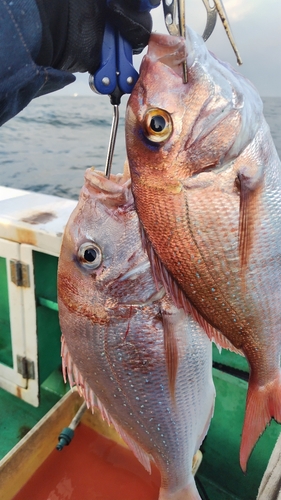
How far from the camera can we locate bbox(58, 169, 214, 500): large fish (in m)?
1.26

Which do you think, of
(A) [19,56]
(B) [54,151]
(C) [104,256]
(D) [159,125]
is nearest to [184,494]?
(C) [104,256]

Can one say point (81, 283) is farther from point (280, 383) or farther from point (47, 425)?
point (47, 425)

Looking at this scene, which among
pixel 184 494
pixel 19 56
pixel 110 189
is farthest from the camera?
pixel 184 494

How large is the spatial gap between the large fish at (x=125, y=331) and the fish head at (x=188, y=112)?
284 millimetres

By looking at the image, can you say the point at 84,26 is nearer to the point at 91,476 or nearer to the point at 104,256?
the point at 104,256

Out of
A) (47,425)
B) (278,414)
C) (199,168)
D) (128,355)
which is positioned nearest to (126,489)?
(47,425)

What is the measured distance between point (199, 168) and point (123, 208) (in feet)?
1.24

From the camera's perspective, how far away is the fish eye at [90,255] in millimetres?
1287

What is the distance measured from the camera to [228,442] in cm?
227

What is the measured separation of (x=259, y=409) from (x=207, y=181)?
65cm

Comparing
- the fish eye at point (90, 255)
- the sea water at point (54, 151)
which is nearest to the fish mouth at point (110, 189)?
the fish eye at point (90, 255)

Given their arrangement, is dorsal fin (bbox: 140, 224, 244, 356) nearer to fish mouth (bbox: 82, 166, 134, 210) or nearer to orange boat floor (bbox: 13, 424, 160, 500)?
fish mouth (bbox: 82, 166, 134, 210)

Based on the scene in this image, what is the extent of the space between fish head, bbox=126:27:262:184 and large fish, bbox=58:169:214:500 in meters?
0.28

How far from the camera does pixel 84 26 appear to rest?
1.07 meters
